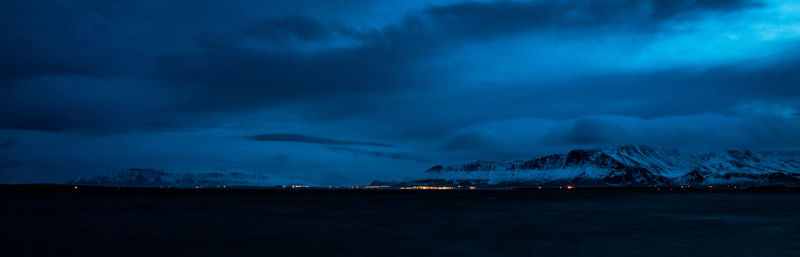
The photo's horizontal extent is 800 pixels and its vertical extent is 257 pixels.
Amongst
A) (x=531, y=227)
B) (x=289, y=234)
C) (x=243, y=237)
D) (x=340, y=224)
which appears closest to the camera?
(x=243, y=237)

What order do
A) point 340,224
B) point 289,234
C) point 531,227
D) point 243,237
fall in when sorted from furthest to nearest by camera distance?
point 340,224
point 531,227
point 289,234
point 243,237

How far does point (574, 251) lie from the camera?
1182 inches

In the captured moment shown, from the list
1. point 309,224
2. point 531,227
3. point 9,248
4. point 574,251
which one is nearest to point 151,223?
point 309,224

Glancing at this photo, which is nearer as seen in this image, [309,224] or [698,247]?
[698,247]

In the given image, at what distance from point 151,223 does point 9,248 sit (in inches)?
701

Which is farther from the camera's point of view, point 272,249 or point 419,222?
point 419,222

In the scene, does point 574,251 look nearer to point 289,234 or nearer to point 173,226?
point 289,234

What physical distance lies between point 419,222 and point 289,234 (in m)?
14.3

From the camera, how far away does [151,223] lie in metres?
49.2

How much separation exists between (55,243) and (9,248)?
10.0 feet

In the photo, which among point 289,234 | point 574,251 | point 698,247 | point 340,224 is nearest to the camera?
point 574,251

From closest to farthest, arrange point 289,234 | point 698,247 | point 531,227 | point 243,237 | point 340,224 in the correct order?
point 698,247 → point 243,237 → point 289,234 → point 531,227 → point 340,224

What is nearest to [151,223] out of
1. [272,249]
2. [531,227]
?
[272,249]

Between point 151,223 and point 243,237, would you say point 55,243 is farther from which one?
point 151,223
